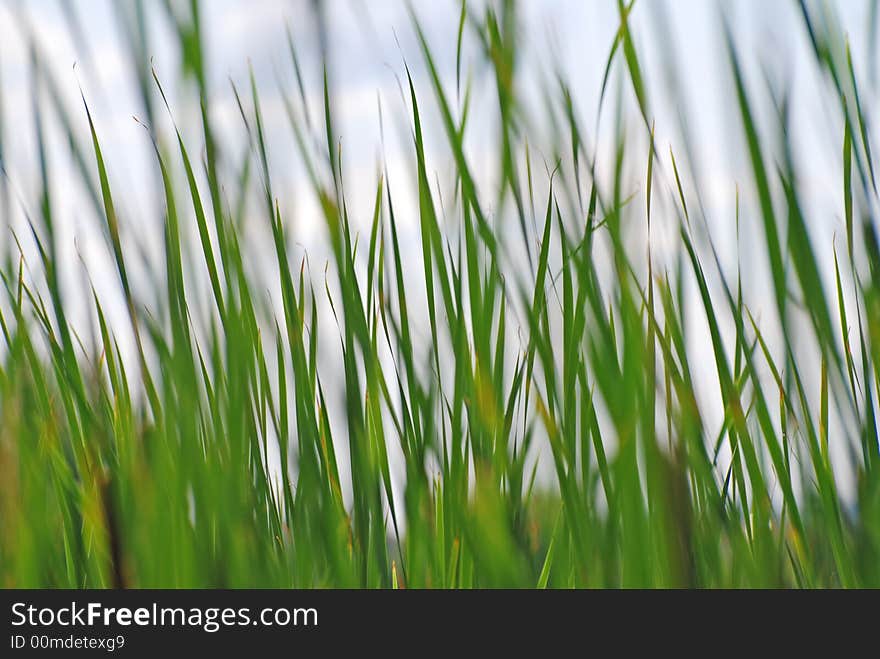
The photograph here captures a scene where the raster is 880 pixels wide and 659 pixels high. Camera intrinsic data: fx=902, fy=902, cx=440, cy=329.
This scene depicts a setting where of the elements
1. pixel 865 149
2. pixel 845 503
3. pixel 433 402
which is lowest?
pixel 845 503

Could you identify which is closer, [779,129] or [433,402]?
[779,129]

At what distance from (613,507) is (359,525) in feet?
0.69
